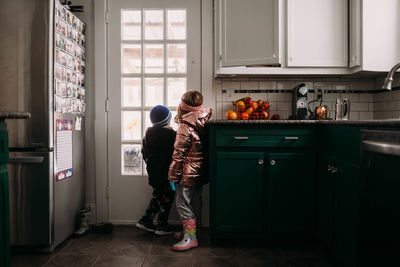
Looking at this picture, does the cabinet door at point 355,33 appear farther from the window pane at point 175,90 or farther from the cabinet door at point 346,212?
the window pane at point 175,90

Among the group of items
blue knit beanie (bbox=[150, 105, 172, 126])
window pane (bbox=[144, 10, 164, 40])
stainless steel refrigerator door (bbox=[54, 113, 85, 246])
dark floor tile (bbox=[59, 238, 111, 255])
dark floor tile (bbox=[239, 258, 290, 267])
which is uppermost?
window pane (bbox=[144, 10, 164, 40])

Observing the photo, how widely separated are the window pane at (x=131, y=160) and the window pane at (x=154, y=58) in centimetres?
77

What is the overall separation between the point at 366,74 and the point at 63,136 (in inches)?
105

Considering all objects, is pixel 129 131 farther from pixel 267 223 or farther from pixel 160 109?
pixel 267 223

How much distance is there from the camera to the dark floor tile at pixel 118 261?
2.11m

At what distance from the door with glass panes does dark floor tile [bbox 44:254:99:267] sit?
0.75 metres

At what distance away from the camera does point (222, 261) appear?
7.09 feet

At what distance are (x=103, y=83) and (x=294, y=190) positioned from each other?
199 centimetres

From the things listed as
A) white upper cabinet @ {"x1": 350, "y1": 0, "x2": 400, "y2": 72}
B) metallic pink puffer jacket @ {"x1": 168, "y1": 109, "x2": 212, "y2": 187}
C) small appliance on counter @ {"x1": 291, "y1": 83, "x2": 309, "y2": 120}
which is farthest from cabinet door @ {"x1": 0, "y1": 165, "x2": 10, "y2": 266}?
white upper cabinet @ {"x1": 350, "y1": 0, "x2": 400, "y2": 72}

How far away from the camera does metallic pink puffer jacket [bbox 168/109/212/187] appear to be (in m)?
2.33

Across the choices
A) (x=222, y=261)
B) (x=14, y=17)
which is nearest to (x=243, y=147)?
(x=222, y=261)

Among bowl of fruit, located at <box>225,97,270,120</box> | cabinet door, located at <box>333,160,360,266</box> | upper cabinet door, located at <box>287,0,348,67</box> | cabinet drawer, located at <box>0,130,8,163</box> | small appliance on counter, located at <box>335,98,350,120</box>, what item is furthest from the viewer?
bowl of fruit, located at <box>225,97,270,120</box>

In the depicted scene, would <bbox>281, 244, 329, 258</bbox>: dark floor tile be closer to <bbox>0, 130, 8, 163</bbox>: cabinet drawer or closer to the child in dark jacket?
the child in dark jacket

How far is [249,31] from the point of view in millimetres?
2631
